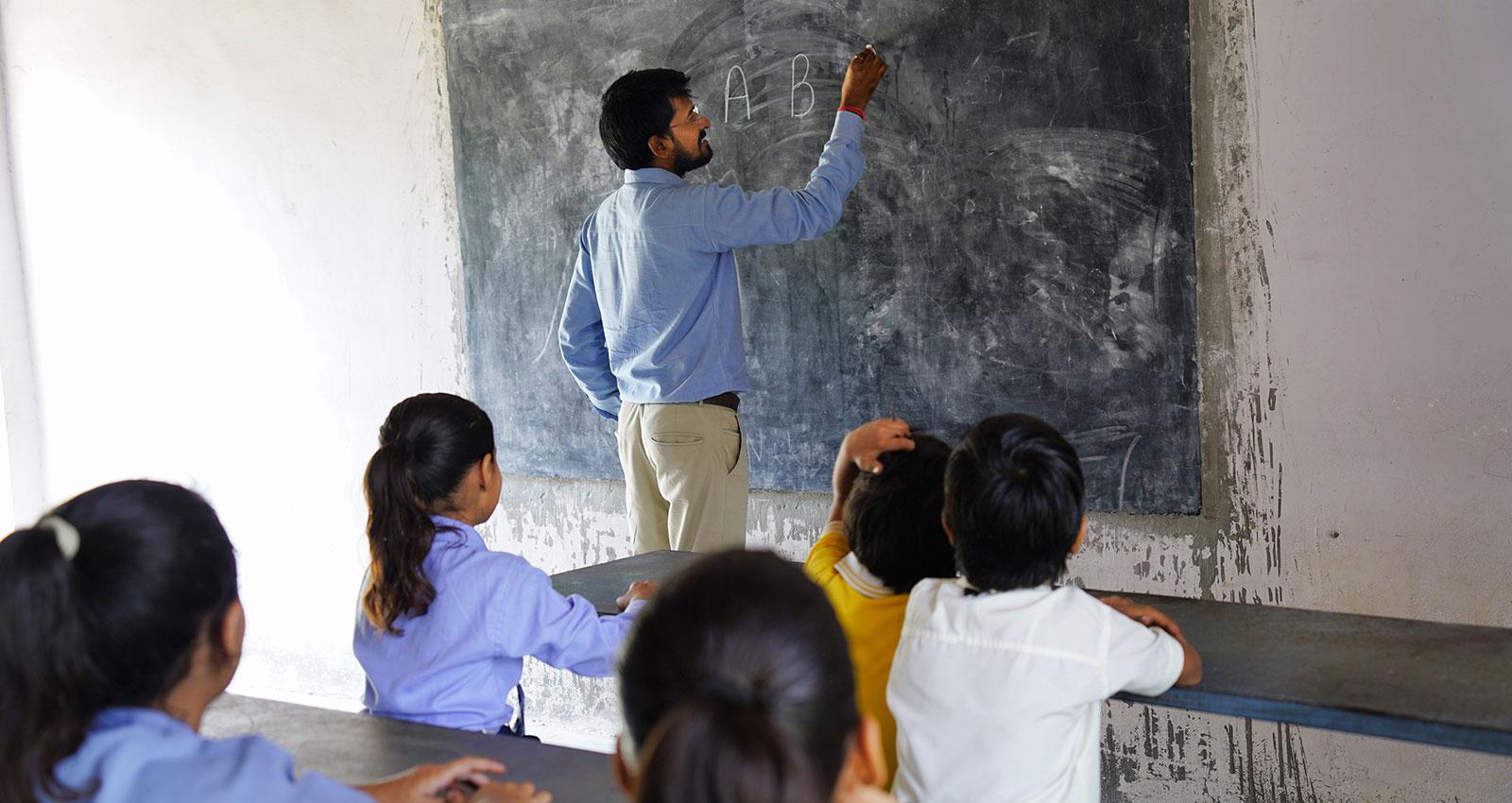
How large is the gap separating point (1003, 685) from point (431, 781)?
66cm

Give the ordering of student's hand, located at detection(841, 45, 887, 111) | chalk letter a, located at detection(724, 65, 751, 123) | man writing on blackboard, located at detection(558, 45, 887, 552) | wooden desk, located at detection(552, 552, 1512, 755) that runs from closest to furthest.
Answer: wooden desk, located at detection(552, 552, 1512, 755) < student's hand, located at detection(841, 45, 887, 111) < man writing on blackboard, located at detection(558, 45, 887, 552) < chalk letter a, located at detection(724, 65, 751, 123)

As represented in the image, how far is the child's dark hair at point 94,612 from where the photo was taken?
1172 mm

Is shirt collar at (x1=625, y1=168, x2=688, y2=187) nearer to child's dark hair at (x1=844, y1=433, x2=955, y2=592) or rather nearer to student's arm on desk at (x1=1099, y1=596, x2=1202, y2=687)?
child's dark hair at (x1=844, y1=433, x2=955, y2=592)

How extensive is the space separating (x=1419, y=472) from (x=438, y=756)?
6.85 ft

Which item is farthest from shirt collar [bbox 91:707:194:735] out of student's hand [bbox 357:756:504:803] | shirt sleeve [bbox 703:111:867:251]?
shirt sleeve [bbox 703:111:867:251]

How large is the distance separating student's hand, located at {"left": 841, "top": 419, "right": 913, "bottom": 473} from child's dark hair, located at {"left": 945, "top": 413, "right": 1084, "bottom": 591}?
223 mm

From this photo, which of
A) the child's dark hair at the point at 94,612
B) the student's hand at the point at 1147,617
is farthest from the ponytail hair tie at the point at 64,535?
the student's hand at the point at 1147,617

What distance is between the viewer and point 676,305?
3.10m

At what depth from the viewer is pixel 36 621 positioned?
1.17 m

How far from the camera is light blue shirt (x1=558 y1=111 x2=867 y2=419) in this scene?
289 cm

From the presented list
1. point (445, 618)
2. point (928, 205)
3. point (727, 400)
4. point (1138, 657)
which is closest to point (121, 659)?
point (445, 618)

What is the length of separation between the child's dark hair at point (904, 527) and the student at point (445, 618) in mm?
410

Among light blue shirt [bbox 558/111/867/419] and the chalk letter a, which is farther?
the chalk letter a

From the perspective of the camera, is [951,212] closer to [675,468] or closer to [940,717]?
[675,468]
